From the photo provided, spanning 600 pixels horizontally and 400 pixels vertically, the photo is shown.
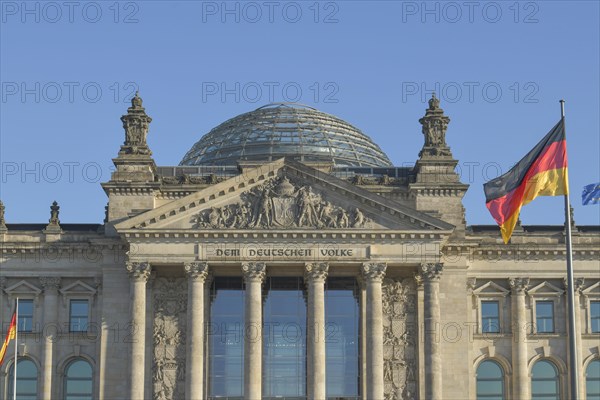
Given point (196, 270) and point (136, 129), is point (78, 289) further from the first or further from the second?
point (136, 129)

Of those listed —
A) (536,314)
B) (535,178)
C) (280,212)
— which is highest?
(280,212)


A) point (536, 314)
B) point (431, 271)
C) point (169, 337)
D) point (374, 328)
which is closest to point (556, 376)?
point (536, 314)

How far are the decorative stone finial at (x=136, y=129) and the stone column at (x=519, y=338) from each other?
24.0 meters

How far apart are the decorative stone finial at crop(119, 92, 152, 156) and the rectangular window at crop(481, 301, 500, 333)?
2268 centimetres

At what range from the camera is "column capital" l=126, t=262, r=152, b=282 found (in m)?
71.6

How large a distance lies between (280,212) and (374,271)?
6.39 metres

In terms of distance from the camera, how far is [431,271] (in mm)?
71750

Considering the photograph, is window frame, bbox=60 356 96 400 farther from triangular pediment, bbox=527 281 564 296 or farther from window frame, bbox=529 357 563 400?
triangular pediment, bbox=527 281 564 296

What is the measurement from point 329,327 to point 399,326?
13.7ft

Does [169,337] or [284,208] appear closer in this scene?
[284,208]

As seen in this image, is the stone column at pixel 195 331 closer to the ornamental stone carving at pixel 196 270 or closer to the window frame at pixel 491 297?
the ornamental stone carving at pixel 196 270

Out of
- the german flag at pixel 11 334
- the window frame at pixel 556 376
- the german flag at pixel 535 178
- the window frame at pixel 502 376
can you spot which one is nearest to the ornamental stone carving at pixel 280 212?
the window frame at pixel 502 376

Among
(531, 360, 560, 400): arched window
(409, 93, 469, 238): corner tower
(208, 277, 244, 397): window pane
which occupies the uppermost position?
(409, 93, 469, 238): corner tower

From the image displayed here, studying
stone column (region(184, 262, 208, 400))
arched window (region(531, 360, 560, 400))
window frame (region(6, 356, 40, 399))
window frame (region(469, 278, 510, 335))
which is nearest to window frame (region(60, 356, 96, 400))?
window frame (region(6, 356, 40, 399))
